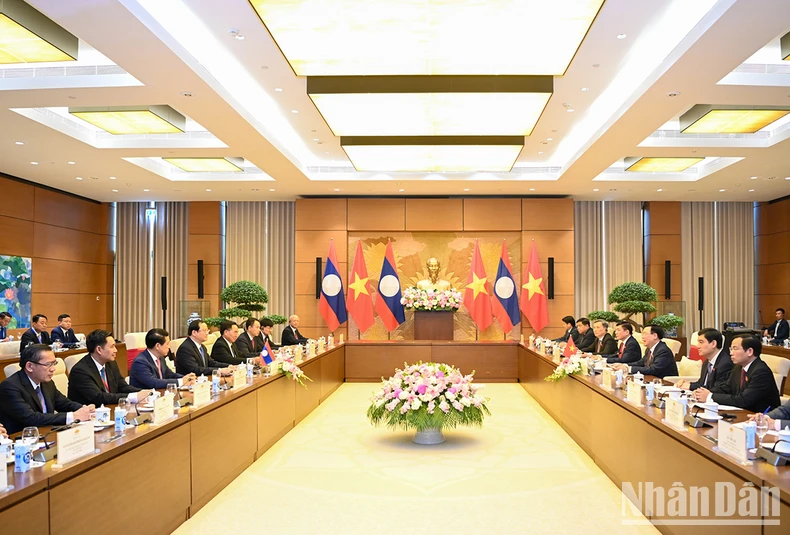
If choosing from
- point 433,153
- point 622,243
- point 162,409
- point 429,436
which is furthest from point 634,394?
point 622,243

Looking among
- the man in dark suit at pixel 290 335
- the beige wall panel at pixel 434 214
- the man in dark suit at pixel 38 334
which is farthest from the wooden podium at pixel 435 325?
the man in dark suit at pixel 38 334

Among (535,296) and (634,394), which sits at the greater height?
(535,296)

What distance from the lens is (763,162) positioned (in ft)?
32.5

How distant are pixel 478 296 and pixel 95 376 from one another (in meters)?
8.50

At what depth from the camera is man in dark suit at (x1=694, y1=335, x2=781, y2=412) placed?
4.45 metres

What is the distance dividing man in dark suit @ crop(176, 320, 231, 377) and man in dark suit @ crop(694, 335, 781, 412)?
4.37 meters

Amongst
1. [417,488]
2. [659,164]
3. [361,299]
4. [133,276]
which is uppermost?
[659,164]

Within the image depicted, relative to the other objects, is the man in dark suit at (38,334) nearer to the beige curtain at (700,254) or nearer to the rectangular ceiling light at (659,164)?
the rectangular ceiling light at (659,164)

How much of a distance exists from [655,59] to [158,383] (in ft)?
18.0

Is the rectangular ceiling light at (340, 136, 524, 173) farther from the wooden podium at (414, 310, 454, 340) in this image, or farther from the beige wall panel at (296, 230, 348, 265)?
the beige wall panel at (296, 230, 348, 265)

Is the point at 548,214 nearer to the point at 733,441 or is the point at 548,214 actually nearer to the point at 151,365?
the point at 151,365

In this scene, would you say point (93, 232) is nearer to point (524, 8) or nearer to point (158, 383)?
point (158, 383)

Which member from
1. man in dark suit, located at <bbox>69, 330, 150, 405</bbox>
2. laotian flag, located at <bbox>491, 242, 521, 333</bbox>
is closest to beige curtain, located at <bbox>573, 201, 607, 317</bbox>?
laotian flag, located at <bbox>491, 242, 521, 333</bbox>

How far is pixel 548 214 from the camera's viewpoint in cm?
1332
